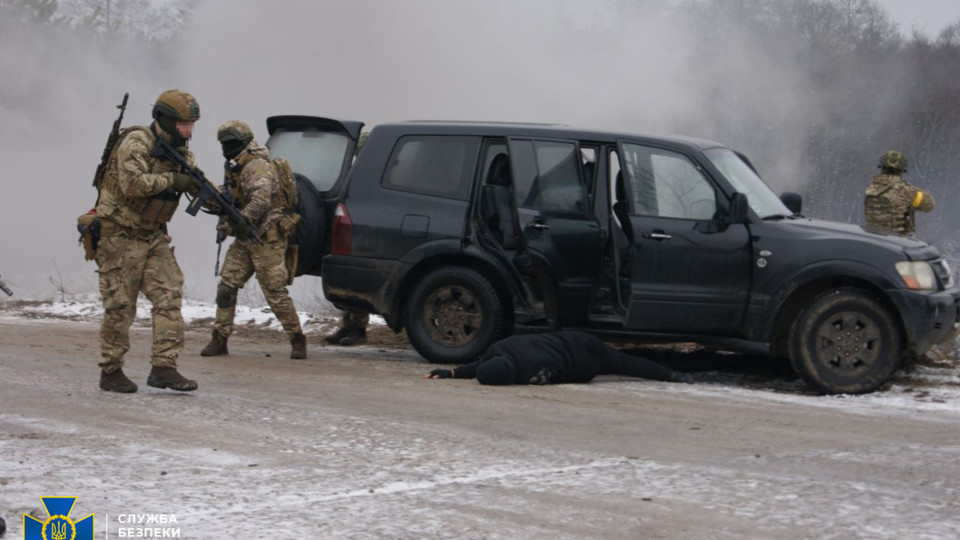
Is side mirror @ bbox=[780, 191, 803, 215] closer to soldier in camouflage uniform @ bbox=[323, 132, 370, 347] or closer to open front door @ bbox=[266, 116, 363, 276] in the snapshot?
open front door @ bbox=[266, 116, 363, 276]

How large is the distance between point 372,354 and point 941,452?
5.80m

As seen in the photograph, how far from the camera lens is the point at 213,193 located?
892 cm

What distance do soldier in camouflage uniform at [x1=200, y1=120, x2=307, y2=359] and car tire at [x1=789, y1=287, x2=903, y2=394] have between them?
4.03 meters

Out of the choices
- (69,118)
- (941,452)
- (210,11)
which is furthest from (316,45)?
(941,452)

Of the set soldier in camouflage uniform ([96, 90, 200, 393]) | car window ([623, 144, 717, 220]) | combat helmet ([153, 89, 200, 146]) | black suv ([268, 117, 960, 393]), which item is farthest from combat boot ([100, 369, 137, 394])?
car window ([623, 144, 717, 220])

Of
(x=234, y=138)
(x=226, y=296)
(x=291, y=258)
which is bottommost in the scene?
(x=226, y=296)

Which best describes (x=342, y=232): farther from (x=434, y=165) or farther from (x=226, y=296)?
(x=226, y=296)

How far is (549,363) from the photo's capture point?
9.01m

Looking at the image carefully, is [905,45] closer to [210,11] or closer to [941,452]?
[210,11]

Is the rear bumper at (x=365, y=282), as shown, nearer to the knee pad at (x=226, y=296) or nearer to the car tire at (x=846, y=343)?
the knee pad at (x=226, y=296)

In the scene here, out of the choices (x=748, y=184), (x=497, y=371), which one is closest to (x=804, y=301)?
(x=748, y=184)

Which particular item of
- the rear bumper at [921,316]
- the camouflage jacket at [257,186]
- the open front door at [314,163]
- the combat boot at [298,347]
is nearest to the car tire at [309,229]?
the open front door at [314,163]

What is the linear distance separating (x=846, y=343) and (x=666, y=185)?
1.71m

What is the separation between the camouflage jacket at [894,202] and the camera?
1262 centimetres
